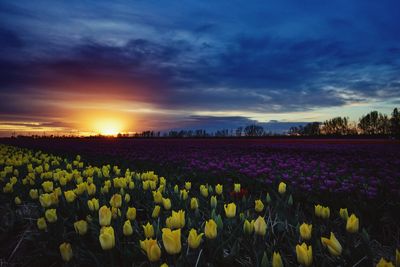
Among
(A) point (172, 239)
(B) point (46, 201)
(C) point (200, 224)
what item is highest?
(A) point (172, 239)

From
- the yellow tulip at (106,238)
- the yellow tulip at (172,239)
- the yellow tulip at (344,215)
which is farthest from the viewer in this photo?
the yellow tulip at (344,215)

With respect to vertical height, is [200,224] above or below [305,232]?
below

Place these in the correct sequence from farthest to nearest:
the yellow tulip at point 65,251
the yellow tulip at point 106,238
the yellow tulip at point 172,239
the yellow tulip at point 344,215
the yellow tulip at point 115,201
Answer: the yellow tulip at point 115,201 < the yellow tulip at point 344,215 < the yellow tulip at point 65,251 < the yellow tulip at point 106,238 < the yellow tulip at point 172,239

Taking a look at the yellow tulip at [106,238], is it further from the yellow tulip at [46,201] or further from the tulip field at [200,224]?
the yellow tulip at [46,201]

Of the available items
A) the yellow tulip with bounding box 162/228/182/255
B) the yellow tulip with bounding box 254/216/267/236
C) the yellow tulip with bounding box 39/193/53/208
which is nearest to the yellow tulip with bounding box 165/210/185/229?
the yellow tulip with bounding box 162/228/182/255

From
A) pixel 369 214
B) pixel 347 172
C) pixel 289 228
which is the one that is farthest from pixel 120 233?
pixel 347 172

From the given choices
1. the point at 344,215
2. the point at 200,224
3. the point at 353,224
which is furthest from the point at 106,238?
the point at 344,215

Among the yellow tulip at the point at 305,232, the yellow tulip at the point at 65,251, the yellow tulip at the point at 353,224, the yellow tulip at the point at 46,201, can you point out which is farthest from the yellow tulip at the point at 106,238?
the yellow tulip at the point at 353,224

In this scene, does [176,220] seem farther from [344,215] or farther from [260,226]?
[344,215]

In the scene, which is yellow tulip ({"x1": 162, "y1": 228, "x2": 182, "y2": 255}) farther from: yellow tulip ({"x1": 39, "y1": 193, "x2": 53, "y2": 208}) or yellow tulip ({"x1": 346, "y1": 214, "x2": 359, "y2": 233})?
yellow tulip ({"x1": 39, "y1": 193, "x2": 53, "y2": 208})

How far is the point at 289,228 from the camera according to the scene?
9.52 ft

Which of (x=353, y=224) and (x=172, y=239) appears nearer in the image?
(x=172, y=239)

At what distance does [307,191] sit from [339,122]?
81616 millimetres

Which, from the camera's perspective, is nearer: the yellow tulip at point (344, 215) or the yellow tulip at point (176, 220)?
the yellow tulip at point (176, 220)
